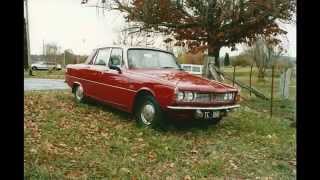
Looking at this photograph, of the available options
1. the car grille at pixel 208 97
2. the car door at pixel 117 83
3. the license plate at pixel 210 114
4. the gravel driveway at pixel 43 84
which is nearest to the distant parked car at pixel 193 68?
the car grille at pixel 208 97

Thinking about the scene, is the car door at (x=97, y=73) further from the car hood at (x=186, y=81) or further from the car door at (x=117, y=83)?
the car hood at (x=186, y=81)

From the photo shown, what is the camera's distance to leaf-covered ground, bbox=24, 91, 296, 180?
2.71m

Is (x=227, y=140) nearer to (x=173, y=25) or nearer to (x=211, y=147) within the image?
(x=211, y=147)

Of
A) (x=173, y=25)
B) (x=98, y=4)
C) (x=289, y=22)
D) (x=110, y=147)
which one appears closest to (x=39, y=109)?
(x=110, y=147)

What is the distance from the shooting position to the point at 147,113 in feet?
9.36

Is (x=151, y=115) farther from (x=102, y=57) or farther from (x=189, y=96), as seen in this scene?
(x=102, y=57)

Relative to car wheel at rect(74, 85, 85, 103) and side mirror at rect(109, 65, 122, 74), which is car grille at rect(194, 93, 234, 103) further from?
car wheel at rect(74, 85, 85, 103)

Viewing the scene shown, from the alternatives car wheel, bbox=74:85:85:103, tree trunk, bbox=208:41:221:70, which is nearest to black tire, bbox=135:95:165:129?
car wheel, bbox=74:85:85:103

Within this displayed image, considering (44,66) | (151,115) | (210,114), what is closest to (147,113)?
(151,115)

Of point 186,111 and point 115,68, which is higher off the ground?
point 115,68

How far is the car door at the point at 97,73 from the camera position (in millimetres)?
2891

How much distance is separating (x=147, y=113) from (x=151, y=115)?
31 millimetres

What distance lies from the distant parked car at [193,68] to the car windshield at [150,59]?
0.23 feet

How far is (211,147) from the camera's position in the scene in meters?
2.87
